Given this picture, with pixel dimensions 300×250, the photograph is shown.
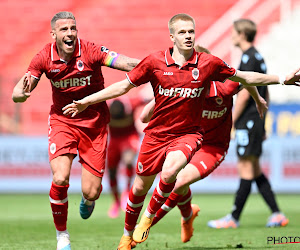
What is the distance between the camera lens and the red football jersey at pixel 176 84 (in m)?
5.85

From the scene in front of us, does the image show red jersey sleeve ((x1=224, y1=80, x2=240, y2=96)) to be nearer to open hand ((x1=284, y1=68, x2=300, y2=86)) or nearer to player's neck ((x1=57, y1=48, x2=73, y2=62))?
open hand ((x1=284, y1=68, x2=300, y2=86))

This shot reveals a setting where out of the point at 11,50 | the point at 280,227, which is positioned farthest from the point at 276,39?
the point at 280,227

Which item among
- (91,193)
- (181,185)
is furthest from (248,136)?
(91,193)

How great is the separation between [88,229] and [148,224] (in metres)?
2.56

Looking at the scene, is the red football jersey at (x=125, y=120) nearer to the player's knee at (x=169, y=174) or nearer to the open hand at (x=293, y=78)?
the open hand at (x=293, y=78)

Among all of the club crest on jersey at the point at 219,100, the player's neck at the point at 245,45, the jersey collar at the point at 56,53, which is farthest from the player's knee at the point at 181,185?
the player's neck at the point at 245,45

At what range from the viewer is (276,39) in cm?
1719

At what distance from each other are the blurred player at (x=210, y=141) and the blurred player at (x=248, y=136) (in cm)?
131

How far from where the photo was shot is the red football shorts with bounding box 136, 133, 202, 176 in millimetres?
5910

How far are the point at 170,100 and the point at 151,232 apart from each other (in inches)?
100

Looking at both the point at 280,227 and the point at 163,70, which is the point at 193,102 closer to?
the point at 163,70

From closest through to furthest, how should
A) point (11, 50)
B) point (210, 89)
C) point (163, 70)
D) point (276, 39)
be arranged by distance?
1. point (163, 70)
2. point (210, 89)
3. point (276, 39)
4. point (11, 50)

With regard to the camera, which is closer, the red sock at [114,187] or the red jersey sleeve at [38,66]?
the red jersey sleeve at [38,66]

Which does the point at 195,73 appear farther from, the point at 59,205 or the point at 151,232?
the point at 151,232
